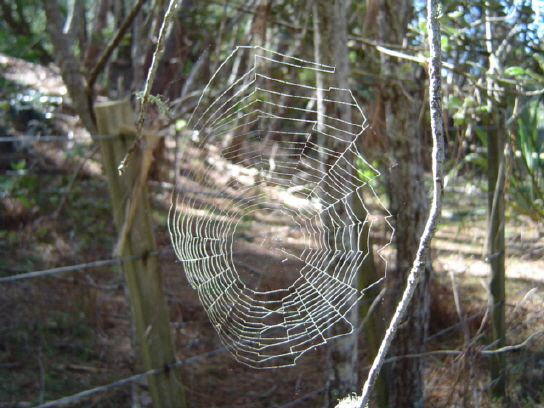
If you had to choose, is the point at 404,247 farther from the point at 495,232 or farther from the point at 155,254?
the point at 155,254

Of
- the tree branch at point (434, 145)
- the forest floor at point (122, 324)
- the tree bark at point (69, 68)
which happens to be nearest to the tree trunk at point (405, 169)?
the forest floor at point (122, 324)

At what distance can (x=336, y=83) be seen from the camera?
6.26ft

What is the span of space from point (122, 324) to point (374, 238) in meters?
1.55

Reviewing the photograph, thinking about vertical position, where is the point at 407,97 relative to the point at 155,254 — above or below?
above

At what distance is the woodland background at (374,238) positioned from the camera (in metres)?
2.24

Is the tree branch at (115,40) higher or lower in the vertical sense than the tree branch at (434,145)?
higher

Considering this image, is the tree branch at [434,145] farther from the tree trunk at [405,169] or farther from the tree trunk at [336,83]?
the tree trunk at [405,169]

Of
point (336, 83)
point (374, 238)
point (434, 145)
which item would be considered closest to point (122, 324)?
point (374, 238)

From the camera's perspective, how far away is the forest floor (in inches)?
94.3

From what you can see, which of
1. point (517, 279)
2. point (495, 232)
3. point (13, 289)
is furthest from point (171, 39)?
point (517, 279)

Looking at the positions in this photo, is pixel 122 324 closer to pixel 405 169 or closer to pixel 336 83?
pixel 405 169

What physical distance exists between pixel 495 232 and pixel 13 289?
8.57 ft

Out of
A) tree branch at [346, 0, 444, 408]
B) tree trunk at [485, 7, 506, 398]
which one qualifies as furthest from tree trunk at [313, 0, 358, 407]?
tree branch at [346, 0, 444, 408]

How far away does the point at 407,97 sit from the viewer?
7.50ft
